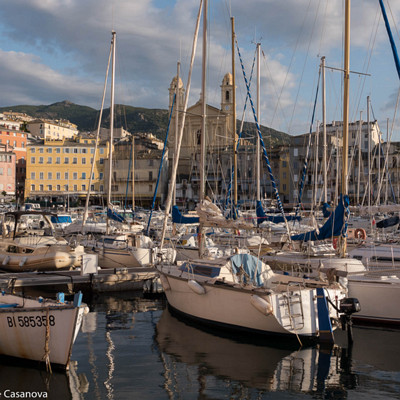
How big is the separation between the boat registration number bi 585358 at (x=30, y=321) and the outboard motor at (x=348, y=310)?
26.2 ft

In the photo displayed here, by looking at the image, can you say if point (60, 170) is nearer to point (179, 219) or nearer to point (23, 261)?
point (23, 261)

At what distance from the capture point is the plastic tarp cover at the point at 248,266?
16609mm

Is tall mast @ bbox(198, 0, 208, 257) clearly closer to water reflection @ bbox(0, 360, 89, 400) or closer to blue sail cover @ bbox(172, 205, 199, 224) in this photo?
blue sail cover @ bbox(172, 205, 199, 224)

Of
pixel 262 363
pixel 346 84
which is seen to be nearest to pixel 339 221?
pixel 346 84

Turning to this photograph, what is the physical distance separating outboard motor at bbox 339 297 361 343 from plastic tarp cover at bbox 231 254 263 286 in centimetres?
276

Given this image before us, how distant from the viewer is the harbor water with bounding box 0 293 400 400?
11414 millimetres

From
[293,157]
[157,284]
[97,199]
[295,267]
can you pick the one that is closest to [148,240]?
[157,284]

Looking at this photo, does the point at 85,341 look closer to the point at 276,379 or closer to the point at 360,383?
the point at 276,379

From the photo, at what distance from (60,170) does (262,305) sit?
84295mm

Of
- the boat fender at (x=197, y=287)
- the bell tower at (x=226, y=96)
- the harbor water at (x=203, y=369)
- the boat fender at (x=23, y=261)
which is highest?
the bell tower at (x=226, y=96)

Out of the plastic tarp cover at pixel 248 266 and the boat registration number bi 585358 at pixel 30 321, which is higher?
the plastic tarp cover at pixel 248 266

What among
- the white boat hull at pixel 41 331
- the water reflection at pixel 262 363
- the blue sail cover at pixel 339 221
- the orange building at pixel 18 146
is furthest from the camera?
the orange building at pixel 18 146

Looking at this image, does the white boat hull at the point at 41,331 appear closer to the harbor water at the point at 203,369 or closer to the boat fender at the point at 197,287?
the harbor water at the point at 203,369

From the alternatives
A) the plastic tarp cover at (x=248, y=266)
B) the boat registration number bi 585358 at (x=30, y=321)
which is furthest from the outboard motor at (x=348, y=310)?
the boat registration number bi 585358 at (x=30, y=321)
